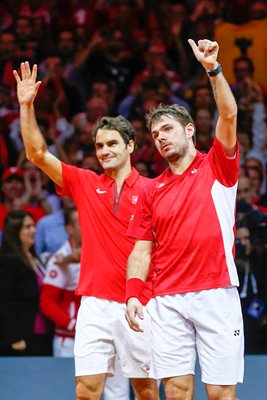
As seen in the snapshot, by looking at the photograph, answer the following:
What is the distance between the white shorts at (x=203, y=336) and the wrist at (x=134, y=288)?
0.55ft

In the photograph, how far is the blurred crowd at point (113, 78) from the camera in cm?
962

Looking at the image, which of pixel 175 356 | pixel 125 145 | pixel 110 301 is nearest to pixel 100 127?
pixel 125 145

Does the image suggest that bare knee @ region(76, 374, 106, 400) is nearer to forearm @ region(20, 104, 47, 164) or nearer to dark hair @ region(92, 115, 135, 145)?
forearm @ region(20, 104, 47, 164)

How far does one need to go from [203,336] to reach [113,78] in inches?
261

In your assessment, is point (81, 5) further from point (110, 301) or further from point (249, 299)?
point (110, 301)

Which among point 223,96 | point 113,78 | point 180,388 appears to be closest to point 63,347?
point 180,388

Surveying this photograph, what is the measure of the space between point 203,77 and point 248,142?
A: 4.31ft

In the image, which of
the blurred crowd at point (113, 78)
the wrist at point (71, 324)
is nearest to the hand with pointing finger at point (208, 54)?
the wrist at point (71, 324)

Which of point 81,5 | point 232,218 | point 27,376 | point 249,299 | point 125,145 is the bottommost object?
point 27,376

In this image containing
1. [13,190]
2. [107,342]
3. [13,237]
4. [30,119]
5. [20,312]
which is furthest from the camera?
[13,190]

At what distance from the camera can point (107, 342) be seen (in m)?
5.83

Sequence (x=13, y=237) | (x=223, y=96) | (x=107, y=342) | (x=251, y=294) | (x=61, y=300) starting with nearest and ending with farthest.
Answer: (x=223, y=96) → (x=107, y=342) → (x=251, y=294) → (x=61, y=300) → (x=13, y=237)

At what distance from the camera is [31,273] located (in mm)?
7938

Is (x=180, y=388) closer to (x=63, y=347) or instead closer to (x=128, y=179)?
(x=128, y=179)
